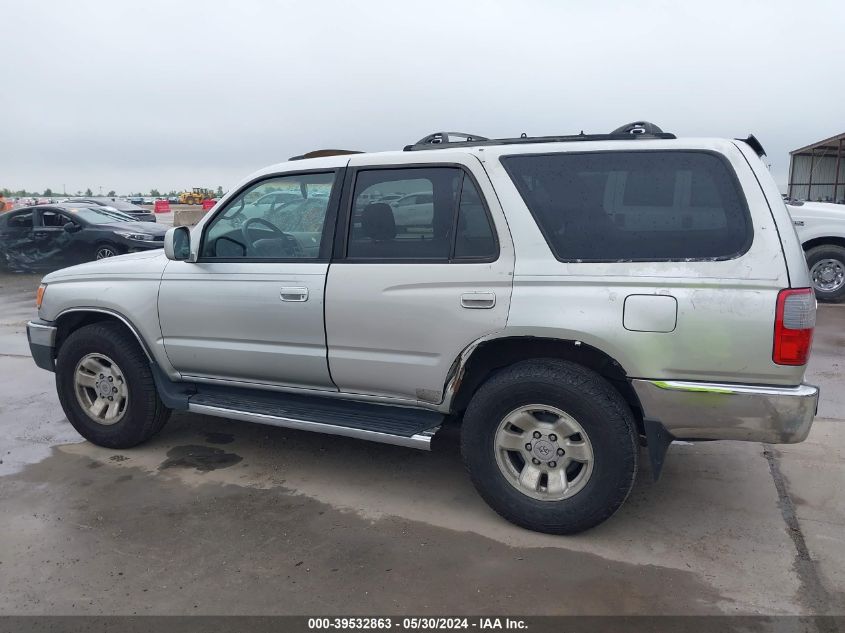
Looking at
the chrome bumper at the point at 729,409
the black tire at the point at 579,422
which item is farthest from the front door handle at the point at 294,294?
the chrome bumper at the point at 729,409

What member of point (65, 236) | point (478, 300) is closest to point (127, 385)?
point (478, 300)

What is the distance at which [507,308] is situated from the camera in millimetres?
3391

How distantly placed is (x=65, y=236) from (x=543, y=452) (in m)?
12.6

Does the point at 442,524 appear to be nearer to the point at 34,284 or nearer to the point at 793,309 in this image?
the point at 793,309

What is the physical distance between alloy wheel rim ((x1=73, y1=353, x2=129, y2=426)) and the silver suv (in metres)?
0.13

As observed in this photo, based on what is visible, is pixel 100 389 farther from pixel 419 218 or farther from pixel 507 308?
pixel 507 308

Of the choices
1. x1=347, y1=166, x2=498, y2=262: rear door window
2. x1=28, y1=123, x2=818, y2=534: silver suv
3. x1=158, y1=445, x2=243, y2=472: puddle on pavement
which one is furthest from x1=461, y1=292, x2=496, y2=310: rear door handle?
x1=158, y1=445, x2=243, y2=472: puddle on pavement

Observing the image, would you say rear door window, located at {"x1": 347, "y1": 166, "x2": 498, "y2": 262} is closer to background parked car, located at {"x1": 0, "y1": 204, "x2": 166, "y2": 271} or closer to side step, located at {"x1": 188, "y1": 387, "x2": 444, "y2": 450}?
side step, located at {"x1": 188, "y1": 387, "x2": 444, "y2": 450}

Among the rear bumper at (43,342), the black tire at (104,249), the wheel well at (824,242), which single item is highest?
the wheel well at (824,242)

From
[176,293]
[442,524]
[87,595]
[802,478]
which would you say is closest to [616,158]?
[442,524]

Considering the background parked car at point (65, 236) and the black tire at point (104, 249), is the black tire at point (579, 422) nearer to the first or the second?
the background parked car at point (65, 236)

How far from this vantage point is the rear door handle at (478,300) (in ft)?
11.2

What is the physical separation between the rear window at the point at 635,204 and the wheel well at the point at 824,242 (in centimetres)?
760

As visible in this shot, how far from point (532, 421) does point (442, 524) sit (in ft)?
2.44
